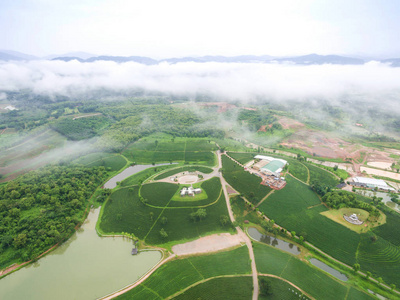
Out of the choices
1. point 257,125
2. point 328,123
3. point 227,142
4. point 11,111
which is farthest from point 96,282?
point 11,111

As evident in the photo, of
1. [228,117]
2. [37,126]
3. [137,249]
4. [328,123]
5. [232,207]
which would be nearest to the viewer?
[137,249]

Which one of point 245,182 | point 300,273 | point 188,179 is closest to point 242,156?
point 245,182

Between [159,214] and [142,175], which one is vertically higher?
[142,175]

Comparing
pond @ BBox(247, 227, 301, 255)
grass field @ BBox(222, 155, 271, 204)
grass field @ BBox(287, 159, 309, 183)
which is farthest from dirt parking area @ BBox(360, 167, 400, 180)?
pond @ BBox(247, 227, 301, 255)

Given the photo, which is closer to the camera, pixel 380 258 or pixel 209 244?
pixel 380 258

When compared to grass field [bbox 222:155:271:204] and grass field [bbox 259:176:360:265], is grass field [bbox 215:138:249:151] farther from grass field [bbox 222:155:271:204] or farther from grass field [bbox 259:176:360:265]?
grass field [bbox 259:176:360:265]

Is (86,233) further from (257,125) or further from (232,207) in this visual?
(257,125)

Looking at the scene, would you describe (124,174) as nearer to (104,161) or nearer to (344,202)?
(104,161)
